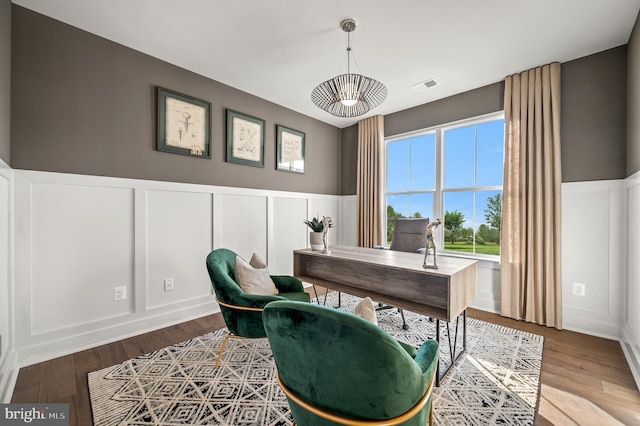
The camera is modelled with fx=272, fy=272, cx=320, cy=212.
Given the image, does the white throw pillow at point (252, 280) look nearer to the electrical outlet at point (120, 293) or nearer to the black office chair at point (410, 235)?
the electrical outlet at point (120, 293)

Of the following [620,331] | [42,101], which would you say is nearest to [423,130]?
[620,331]

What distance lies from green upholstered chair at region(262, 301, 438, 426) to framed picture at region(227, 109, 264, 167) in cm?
278

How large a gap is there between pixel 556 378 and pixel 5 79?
436 centimetres

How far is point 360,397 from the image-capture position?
2.77 feet

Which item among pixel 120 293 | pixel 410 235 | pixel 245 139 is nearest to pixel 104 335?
pixel 120 293

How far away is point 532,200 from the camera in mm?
2838

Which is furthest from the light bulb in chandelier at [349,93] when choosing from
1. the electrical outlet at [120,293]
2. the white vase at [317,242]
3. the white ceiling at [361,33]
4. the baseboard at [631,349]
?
the baseboard at [631,349]

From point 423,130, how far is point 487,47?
4.49 ft

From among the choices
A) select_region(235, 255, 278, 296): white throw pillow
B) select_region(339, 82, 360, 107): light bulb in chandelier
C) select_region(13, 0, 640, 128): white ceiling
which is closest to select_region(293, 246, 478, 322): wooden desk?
select_region(235, 255, 278, 296): white throw pillow

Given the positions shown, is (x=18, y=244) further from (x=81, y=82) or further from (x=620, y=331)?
(x=620, y=331)

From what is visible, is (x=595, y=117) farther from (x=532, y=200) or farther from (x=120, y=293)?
(x=120, y=293)

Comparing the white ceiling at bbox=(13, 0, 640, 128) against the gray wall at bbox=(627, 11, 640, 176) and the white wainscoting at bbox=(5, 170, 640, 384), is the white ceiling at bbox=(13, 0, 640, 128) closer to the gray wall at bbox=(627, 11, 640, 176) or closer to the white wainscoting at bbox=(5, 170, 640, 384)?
the gray wall at bbox=(627, 11, 640, 176)

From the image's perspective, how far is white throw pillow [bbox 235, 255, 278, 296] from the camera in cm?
214

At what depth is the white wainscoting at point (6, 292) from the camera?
5.57 feet
